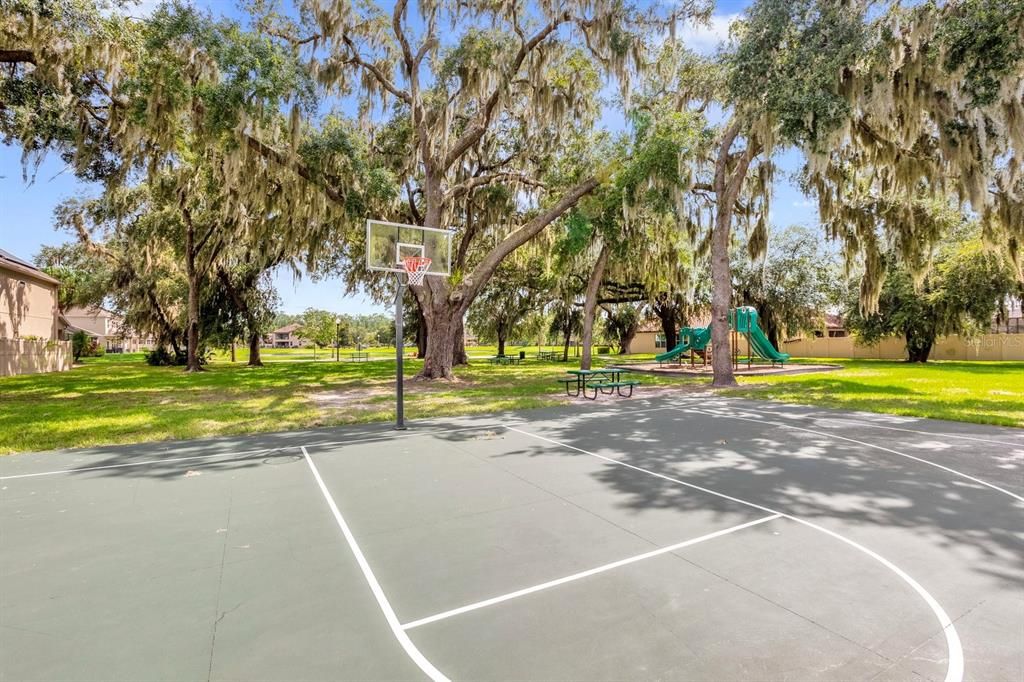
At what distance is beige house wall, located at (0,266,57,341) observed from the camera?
19.9m

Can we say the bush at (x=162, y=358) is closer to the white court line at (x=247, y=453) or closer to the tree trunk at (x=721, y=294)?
the white court line at (x=247, y=453)

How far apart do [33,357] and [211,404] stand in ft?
57.9

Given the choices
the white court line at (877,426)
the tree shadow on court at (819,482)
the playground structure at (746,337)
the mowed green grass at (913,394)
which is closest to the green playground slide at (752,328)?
the playground structure at (746,337)

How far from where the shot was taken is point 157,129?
36.8 feet

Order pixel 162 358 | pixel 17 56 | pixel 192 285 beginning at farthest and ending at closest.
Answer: pixel 162 358, pixel 192 285, pixel 17 56

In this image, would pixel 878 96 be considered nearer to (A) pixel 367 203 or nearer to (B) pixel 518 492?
(B) pixel 518 492

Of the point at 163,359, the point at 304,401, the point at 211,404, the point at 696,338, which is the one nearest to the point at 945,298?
the point at 696,338

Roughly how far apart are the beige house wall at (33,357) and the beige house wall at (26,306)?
14.3 inches

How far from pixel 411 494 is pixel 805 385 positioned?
13984 mm

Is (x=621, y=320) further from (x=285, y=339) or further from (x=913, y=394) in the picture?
(x=285, y=339)

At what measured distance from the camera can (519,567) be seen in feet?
10.4

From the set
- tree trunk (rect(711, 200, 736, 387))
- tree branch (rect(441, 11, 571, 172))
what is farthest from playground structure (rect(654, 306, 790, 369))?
tree branch (rect(441, 11, 571, 172))

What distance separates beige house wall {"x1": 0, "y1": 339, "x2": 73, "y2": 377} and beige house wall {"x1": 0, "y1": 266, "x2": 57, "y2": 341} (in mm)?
364

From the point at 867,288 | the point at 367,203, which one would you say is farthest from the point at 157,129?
the point at 867,288
